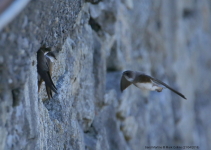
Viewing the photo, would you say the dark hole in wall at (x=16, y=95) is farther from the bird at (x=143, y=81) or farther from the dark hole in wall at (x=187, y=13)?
the dark hole in wall at (x=187, y=13)

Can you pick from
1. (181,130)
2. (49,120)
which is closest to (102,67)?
(49,120)

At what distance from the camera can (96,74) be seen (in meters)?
2.28

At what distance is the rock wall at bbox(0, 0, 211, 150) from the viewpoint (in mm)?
1103

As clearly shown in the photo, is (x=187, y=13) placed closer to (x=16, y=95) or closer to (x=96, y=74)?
(x=96, y=74)

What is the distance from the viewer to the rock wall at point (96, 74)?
1103mm

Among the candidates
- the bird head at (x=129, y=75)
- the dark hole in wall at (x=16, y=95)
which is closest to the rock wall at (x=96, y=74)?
the dark hole in wall at (x=16, y=95)

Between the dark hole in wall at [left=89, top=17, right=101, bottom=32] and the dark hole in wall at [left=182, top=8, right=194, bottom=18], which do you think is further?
the dark hole in wall at [left=182, top=8, right=194, bottom=18]

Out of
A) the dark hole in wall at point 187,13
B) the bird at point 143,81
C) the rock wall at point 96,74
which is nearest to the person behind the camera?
the rock wall at point 96,74

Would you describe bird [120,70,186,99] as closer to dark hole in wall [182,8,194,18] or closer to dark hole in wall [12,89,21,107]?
dark hole in wall [12,89,21,107]

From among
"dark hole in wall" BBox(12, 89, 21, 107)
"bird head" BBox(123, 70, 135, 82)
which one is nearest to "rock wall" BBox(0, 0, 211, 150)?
"dark hole in wall" BBox(12, 89, 21, 107)

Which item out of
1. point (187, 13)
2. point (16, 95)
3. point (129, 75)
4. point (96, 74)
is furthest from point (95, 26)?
point (187, 13)

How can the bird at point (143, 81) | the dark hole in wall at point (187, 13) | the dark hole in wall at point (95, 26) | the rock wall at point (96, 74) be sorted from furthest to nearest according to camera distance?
the dark hole in wall at point (187, 13), the dark hole in wall at point (95, 26), the bird at point (143, 81), the rock wall at point (96, 74)

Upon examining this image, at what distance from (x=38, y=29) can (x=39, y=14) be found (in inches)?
2.2

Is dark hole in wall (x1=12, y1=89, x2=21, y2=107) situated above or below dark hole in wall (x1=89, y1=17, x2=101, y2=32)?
below
